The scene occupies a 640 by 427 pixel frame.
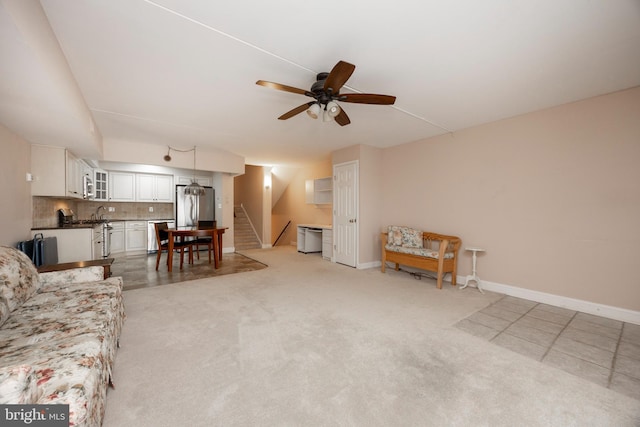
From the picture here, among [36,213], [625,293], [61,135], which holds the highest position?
[61,135]

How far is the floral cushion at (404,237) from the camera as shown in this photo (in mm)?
4527

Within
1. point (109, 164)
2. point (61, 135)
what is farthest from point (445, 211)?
point (109, 164)

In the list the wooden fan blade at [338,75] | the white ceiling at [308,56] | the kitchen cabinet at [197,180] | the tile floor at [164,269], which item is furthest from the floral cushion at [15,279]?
the kitchen cabinet at [197,180]

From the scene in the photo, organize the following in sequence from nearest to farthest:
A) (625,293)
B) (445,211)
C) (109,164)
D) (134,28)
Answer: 1. (134,28)
2. (625,293)
3. (445,211)
4. (109,164)

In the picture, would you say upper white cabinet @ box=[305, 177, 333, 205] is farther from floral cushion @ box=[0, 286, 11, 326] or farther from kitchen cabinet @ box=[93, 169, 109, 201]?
floral cushion @ box=[0, 286, 11, 326]

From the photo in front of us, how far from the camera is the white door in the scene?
517cm

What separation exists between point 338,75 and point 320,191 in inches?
194

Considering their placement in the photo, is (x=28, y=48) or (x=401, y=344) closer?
(x=28, y=48)

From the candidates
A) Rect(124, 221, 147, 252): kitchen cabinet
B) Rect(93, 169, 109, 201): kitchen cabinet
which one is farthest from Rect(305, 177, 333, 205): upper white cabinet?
Rect(93, 169, 109, 201): kitchen cabinet

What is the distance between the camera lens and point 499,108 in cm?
330

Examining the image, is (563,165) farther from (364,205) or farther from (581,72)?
(364,205)

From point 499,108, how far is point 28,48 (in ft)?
14.8

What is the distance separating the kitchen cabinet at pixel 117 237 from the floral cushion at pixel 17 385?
645 cm

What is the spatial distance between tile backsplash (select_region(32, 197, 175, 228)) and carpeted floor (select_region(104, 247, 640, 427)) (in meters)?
2.31
